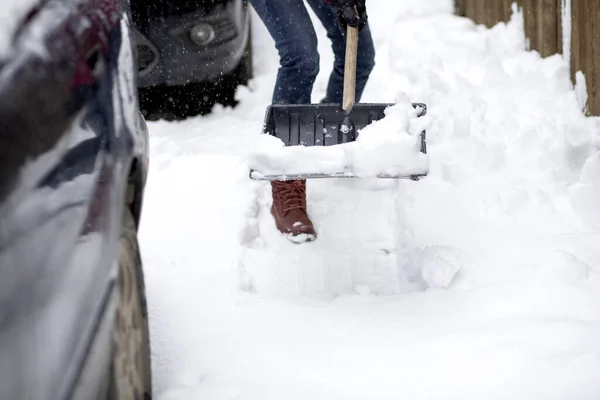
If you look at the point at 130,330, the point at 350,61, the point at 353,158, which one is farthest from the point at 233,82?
the point at 130,330

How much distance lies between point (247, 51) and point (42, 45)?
11.3 feet

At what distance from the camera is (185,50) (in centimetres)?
400

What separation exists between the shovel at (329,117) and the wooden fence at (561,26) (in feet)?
3.53

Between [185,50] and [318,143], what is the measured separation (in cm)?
132

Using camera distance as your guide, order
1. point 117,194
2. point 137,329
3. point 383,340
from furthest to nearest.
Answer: point 383,340 → point 137,329 → point 117,194

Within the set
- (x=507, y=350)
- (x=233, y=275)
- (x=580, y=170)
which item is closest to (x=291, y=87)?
(x=233, y=275)

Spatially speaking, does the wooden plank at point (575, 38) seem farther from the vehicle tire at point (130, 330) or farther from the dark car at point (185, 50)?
the vehicle tire at point (130, 330)

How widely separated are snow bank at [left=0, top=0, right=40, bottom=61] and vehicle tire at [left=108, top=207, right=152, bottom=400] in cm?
46

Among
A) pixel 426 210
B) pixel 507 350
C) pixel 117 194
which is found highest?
pixel 117 194

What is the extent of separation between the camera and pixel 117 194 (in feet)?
4.91

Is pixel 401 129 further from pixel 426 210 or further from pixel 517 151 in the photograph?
pixel 517 151

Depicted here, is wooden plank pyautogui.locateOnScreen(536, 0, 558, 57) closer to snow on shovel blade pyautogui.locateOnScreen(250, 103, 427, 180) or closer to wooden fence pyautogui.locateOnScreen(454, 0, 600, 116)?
wooden fence pyautogui.locateOnScreen(454, 0, 600, 116)

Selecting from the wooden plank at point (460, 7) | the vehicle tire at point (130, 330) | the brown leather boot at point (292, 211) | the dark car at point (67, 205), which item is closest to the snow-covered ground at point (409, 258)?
the brown leather boot at point (292, 211)

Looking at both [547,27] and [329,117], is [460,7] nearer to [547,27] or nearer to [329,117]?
[547,27]
